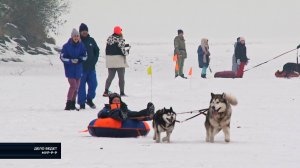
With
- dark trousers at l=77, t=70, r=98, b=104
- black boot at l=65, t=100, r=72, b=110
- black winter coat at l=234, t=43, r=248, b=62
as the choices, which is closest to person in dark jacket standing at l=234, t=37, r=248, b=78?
black winter coat at l=234, t=43, r=248, b=62

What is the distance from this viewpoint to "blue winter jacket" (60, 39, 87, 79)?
650 inches

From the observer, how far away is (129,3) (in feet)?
581

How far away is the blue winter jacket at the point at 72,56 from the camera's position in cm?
1652

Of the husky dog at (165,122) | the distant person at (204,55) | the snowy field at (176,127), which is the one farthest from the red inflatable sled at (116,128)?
the distant person at (204,55)

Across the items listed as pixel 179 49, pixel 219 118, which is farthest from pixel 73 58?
pixel 179 49

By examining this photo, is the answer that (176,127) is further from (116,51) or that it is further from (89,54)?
(116,51)

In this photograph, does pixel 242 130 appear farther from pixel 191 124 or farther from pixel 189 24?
pixel 189 24

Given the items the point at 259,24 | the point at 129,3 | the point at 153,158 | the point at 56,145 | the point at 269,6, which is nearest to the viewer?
the point at 153,158

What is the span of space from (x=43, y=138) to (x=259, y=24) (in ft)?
371

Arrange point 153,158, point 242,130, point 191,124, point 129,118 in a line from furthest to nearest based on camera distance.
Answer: point 191,124 → point 242,130 → point 129,118 → point 153,158

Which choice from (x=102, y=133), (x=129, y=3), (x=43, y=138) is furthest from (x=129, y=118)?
(x=129, y=3)

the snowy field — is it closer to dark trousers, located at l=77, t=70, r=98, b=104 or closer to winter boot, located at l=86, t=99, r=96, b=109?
winter boot, located at l=86, t=99, r=96, b=109

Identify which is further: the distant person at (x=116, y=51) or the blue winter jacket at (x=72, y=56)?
the distant person at (x=116, y=51)

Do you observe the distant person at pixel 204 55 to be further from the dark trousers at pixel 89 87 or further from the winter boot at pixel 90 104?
the winter boot at pixel 90 104
